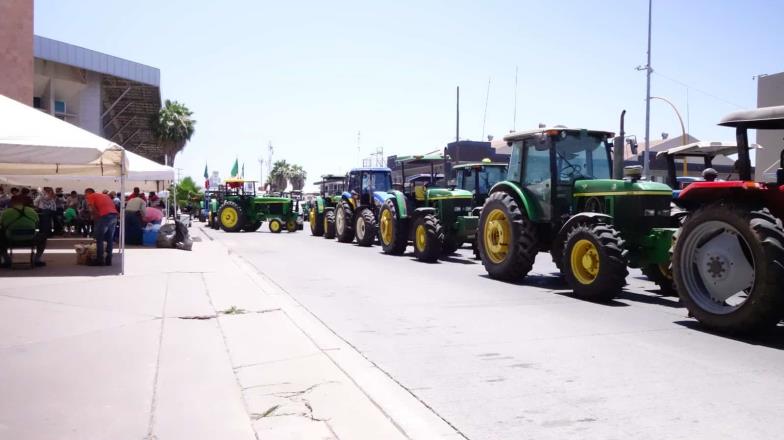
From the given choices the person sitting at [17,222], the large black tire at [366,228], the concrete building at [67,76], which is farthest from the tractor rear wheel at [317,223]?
the person sitting at [17,222]

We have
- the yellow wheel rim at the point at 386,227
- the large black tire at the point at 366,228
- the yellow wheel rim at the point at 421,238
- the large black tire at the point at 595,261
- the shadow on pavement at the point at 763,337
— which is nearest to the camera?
the shadow on pavement at the point at 763,337

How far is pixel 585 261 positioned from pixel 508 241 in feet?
7.08

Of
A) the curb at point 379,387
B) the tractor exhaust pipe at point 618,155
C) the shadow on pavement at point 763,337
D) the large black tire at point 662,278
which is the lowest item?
the curb at point 379,387

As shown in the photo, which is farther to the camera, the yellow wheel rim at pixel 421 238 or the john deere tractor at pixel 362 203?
the john deere tractor at pixel 362 203

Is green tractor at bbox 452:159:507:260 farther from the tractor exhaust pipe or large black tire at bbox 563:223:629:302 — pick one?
large black tire at bbox 563:223:629:302

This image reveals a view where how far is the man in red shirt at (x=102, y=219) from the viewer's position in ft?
41.9

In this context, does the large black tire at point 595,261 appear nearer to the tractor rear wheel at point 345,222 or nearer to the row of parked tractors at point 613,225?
the row of parked tractors at point 613,225

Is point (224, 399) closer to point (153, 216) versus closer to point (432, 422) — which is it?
point (432, 422)

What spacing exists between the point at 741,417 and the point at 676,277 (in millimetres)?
3175

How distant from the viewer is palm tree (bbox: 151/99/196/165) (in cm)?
5188

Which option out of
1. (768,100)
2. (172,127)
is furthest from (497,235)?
(172,127)

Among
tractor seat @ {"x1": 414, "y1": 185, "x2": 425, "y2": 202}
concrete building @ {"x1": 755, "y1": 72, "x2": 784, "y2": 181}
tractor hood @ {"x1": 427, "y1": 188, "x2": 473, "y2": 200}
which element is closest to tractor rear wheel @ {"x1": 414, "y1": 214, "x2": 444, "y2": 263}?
tractor hood @ {"x1": 427, "y1": 188, "x2": 473, "y2": 200}

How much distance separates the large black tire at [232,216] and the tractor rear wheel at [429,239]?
15518mm

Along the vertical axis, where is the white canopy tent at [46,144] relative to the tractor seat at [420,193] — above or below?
above
